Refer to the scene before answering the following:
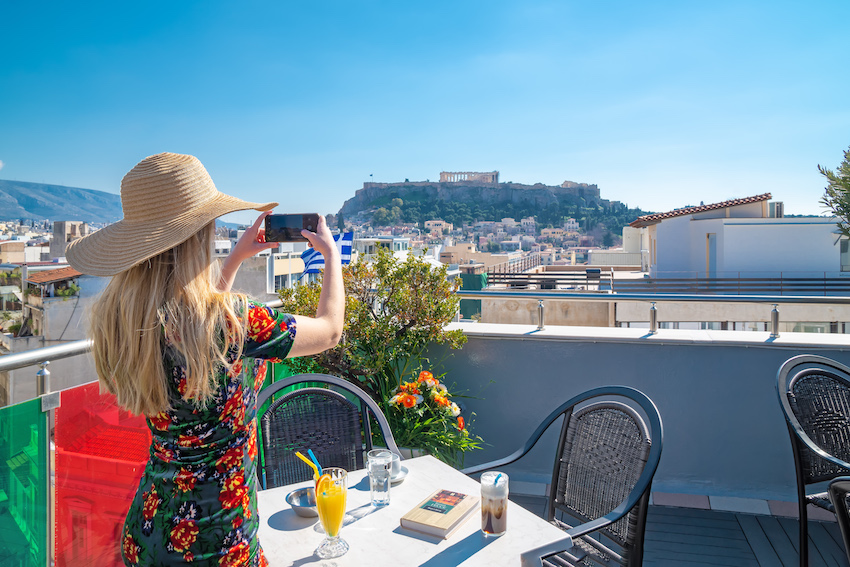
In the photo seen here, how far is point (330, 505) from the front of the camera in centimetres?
111

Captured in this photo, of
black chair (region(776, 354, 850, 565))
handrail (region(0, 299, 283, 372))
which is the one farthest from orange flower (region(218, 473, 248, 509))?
black chair (region(776, 354, 850, 565))

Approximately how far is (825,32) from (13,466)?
686 inches

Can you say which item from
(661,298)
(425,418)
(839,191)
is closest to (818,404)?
(661,298)

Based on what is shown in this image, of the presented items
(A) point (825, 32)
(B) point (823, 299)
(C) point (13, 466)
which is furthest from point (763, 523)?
(A) point (825, 32)

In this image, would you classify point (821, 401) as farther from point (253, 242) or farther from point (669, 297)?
point (253, 242)

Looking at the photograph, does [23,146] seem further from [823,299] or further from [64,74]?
[823,299]

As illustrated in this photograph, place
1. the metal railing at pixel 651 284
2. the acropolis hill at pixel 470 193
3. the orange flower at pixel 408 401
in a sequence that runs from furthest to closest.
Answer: the acropolis hill at pixel 470 193 → the metal railing at pixel 651 284 → the orange flower at pixel 408 401

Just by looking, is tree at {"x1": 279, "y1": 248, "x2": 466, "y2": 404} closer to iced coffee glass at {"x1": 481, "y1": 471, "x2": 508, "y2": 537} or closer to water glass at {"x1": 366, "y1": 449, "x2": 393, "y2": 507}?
water glass at {"x1": 366, "y1": 449, "x2": 393, "y2": 507}

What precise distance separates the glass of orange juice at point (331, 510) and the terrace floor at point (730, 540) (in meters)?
1.57

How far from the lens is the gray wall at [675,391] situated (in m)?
2.74

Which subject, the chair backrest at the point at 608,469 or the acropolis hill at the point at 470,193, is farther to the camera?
the acropolis hill at the point at 470,193

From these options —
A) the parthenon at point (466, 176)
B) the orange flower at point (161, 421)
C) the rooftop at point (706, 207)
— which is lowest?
the orange flower at point (161, 421)

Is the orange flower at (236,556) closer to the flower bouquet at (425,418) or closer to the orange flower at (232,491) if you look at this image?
the orange flower at (232,491)

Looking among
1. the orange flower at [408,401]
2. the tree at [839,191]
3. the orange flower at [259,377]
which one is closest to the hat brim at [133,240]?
the orange flower at [259,377]
